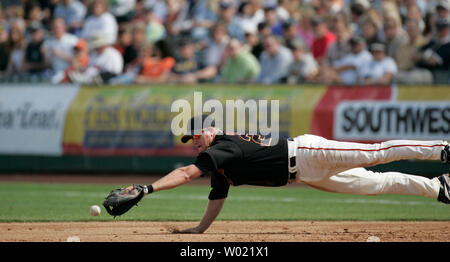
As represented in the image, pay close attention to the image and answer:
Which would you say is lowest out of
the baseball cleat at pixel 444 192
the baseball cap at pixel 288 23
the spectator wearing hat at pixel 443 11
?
the baseball cleat at pixel 444 192

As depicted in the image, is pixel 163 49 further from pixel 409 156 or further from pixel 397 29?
pixel 409 156

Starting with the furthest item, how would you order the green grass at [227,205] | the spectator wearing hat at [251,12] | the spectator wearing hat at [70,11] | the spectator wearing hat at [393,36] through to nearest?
1. the spectator wearing hat at [70,11]
2. the spectator wearing hat at [251,12]
3. the spectator wearing hat at [393,36]
4. the green grass at [227,205]

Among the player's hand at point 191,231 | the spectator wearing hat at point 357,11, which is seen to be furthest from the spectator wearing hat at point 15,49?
the player's hand at point 191,231

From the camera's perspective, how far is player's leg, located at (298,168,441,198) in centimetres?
769

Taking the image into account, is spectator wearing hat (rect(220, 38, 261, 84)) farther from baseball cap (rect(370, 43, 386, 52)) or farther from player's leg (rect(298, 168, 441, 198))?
player's leg (rect(298, 168, 441, 198))

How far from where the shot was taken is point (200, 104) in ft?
47.9

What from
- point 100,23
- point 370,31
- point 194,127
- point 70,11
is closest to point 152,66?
point 100,23

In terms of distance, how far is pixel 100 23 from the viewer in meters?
A: 17.8

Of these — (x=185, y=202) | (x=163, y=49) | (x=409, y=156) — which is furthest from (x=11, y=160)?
(x=409, y=156)

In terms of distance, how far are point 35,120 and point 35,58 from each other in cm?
271

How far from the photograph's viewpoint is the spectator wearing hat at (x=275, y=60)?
15.3 m

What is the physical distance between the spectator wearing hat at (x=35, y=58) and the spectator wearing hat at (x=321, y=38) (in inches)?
258

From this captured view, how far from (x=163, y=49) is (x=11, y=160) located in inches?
167

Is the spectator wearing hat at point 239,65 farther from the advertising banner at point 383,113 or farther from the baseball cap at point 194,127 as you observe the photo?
the baseball cap at point 194,127
